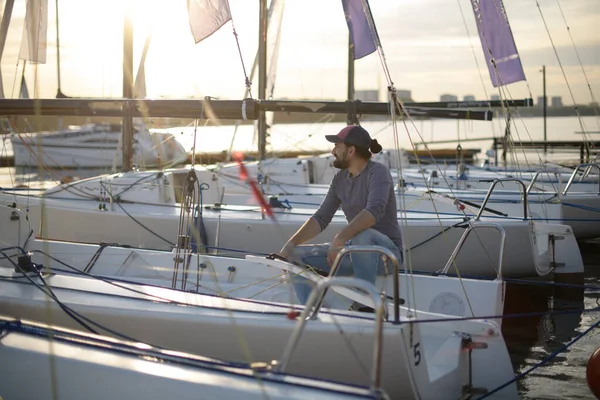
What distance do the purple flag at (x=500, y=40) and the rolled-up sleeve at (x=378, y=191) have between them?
8250 millimetres

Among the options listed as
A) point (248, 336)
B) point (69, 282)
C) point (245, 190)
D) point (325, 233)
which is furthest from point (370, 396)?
point (245, 190)

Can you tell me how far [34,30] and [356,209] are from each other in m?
5.34

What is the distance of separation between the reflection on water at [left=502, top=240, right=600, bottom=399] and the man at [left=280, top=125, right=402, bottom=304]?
130 cm

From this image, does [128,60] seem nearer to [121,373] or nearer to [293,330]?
[293,330]

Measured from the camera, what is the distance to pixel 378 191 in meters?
5.43

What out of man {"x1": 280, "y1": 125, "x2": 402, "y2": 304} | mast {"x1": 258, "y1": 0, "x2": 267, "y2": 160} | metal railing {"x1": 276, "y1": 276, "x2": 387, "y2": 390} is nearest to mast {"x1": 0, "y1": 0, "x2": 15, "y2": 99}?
mast {"x1": 258, "y1": 0, "x2": 267, "y2": 160}

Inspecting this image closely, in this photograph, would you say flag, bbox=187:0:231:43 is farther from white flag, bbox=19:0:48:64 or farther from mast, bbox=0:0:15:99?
mast, bbox=0:0:15:99

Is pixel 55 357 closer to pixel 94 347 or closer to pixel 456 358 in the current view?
pixel 94 347

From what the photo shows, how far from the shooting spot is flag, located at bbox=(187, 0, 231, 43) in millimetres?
8266

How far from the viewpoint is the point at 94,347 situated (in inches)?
154

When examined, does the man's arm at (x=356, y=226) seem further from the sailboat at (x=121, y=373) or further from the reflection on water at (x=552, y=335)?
the sailboat at (x=121, y=373)

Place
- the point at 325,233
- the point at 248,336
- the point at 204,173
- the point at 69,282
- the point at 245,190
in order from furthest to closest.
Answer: the point at 245,190, the point at 204,173, the point at 325,233, the point at 69,282, the point at 248,336

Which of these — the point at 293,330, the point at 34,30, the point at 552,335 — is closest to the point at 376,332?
the point at 293,330

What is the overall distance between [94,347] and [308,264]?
2.04 metres
